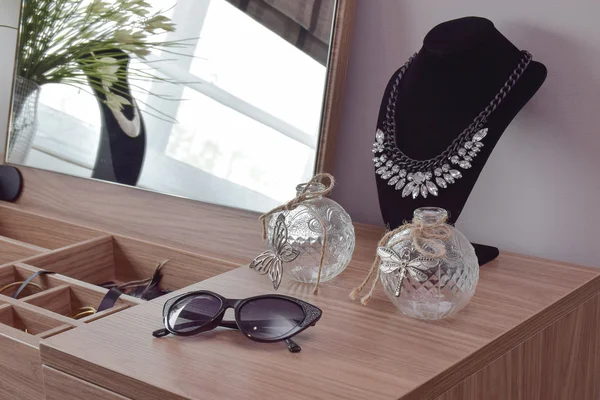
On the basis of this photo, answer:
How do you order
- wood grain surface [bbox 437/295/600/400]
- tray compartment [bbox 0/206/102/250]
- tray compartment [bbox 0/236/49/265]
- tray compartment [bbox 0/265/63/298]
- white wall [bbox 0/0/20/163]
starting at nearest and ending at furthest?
wood grain surface [bbox 437/295/600/400]
tray compartment [bbox 0/265/63/298]
tray compartment [bbox 0/236/49/265]
tray compartment [bbox 0/206/102/250]
white wall [bbox 0/0/20/163]

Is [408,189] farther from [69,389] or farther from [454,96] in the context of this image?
[69,389]

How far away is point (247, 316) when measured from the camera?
29.2 inches

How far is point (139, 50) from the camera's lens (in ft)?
4.36

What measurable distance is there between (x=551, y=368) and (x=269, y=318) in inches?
14.6

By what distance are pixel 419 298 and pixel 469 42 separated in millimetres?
348

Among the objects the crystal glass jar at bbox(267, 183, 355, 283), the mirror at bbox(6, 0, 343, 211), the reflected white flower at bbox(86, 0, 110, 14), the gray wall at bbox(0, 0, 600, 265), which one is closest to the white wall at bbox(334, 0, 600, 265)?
the gray wall at bbox(0, 0, 600, 265)

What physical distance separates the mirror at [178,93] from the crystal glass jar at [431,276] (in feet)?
1.24

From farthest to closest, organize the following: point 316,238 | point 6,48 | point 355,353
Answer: point 6,48
point 316,238
point 355,353

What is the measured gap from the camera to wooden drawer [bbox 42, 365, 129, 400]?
2.25 ft

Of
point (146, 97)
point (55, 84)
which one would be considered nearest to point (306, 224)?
point (146, 97)

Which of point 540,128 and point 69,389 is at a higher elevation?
point 540,128

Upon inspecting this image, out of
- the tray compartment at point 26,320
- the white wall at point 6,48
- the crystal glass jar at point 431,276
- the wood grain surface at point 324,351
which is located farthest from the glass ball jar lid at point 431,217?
the white wall at point 6,48

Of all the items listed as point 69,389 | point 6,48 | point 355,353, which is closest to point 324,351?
point 355,353

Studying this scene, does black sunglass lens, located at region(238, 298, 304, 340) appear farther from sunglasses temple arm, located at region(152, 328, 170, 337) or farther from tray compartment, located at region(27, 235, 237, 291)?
tray compartment, located at region(27, 235, 237, 291)
